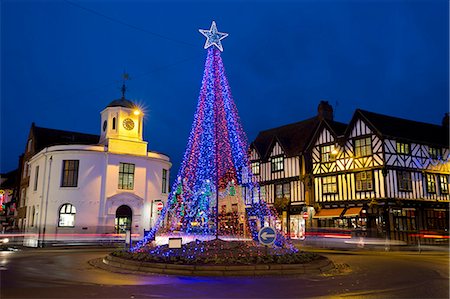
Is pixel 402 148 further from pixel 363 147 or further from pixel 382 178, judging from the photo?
pixel 382 178

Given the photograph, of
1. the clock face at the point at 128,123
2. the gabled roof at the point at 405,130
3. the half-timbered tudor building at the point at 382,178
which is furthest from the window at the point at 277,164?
the clock face at the point at 128,123

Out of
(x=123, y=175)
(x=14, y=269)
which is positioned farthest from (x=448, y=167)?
(x=14, y=269)

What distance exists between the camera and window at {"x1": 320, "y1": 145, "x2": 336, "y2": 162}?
118 feet

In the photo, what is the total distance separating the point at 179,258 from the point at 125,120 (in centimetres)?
2269

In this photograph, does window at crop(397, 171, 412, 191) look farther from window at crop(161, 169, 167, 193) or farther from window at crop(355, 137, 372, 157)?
window at crop(161, 169, 167, 193)

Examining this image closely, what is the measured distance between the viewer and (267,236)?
12922 millimetres

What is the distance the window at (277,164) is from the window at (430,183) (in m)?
12.9

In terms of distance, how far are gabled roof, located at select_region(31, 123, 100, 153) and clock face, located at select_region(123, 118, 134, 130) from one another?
26.2 feet

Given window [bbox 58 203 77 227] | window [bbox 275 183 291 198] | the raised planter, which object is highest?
window [bbox 275 183 291 198]

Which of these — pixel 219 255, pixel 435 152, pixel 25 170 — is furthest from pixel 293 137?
pixel 219 255

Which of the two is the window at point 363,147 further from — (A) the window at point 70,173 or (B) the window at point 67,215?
(B) the window at point 67,215

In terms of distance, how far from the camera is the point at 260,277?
11672 millimetres

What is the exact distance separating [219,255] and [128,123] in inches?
892

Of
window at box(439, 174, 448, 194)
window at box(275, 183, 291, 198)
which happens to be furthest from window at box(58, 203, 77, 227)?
window at box(439, 174, 448, 194)
